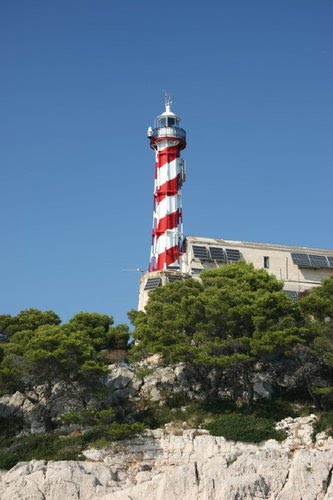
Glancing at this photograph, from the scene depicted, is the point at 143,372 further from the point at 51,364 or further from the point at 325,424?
the point at 325,424

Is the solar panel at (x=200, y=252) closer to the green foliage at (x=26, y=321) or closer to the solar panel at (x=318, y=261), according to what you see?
the solar panel at (x=318, y=261)

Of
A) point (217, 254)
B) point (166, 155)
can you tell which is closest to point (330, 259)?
point (217, 254)

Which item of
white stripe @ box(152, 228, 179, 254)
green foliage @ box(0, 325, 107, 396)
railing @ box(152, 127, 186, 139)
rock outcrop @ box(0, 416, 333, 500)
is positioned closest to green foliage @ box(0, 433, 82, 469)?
rock outcrop @ box(0, 416, 333, 500)

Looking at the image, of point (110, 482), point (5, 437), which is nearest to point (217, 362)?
point (110, 482)

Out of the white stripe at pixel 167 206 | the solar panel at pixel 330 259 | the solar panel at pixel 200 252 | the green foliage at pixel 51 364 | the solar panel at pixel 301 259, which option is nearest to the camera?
the green foliage at pixel 51 364

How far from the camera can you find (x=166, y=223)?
195 feet

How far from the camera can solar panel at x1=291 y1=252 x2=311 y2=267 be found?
55156 millimetres

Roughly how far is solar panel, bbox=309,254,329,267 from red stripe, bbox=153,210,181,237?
31.2 ft

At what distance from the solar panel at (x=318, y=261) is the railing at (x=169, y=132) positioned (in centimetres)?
1333

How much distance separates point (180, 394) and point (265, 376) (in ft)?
14.1

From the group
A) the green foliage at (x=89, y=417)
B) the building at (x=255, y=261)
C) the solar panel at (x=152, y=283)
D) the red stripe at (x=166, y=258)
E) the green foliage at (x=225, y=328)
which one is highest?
the red stripe at (x=166, y=258)

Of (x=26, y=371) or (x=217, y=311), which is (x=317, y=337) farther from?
(x=26, y=371)

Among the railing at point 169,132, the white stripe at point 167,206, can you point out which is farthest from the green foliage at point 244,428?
the railing at point 169,132

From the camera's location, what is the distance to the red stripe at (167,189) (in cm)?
6050
